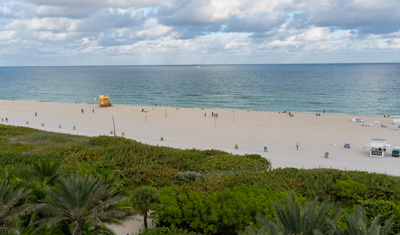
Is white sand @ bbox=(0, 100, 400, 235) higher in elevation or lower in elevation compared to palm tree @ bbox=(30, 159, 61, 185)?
lower

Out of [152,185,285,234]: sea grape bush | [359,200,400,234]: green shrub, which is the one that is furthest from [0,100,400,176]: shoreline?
[152,185,285,234]: sea grape bush

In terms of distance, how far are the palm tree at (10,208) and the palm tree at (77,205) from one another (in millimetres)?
784

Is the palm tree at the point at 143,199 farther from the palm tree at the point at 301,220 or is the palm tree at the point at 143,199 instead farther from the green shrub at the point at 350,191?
the green shrub at the point at 350,191

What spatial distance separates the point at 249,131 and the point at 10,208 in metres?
34.0

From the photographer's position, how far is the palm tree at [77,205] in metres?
10.9

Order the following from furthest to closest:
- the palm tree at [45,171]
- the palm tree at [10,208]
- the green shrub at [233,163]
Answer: the green shrub at [233,163] → the palm tree at [45,171] → the palm tree at [10,208]

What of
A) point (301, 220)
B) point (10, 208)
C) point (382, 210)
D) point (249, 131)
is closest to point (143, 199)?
point (10, 208)

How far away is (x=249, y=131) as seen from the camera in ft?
140

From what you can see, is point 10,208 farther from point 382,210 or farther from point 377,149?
point 377,149

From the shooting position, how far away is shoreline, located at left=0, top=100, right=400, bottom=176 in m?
29.9

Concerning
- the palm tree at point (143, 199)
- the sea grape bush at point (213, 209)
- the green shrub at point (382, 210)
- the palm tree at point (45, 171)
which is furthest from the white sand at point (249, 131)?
the green shrub at point (382, 210)

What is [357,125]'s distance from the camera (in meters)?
46.9

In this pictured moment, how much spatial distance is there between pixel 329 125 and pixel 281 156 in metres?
20.6

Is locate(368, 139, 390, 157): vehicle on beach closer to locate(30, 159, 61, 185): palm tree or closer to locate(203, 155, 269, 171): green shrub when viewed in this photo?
locate(203, 155, 269, 171): green shrub
